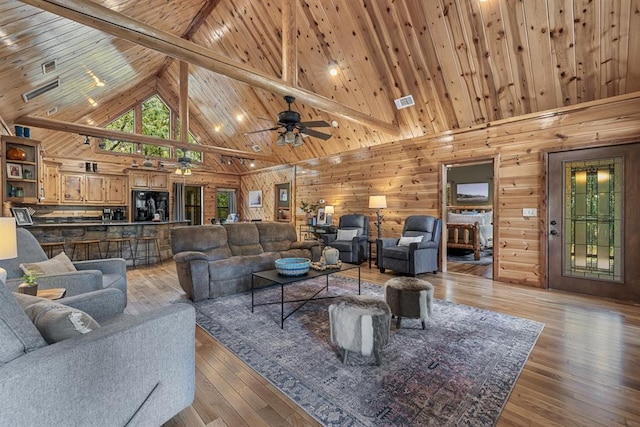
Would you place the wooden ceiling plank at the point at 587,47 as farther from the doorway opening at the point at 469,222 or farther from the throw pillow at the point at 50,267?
the throw pillow at the point at 50,267

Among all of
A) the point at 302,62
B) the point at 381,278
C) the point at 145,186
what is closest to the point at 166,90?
the point at 145,186

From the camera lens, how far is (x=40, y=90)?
484cm

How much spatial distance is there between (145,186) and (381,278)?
778 centimetres

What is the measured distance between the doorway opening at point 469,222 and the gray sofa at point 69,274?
5.19 m

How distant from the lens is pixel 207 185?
1090 centimetres

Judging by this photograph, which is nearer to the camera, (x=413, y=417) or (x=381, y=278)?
(x=413, y=417)

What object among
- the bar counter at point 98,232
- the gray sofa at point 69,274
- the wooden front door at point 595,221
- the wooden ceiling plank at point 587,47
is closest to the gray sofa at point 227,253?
the gray sofa at point 69,274

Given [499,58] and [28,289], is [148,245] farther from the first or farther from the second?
[499,58]

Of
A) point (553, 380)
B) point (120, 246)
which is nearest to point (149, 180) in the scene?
point (120, 246)

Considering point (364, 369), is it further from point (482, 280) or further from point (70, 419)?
point (482, 280)

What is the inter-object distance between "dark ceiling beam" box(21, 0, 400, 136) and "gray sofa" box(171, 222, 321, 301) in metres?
2.23

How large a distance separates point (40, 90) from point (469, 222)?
9.03 metres

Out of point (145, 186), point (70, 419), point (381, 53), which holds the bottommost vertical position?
point (70, 419)

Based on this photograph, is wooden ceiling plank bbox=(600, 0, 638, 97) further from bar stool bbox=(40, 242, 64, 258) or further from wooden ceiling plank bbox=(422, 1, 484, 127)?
bar stool bbox=(40, 242, 64, 258)
